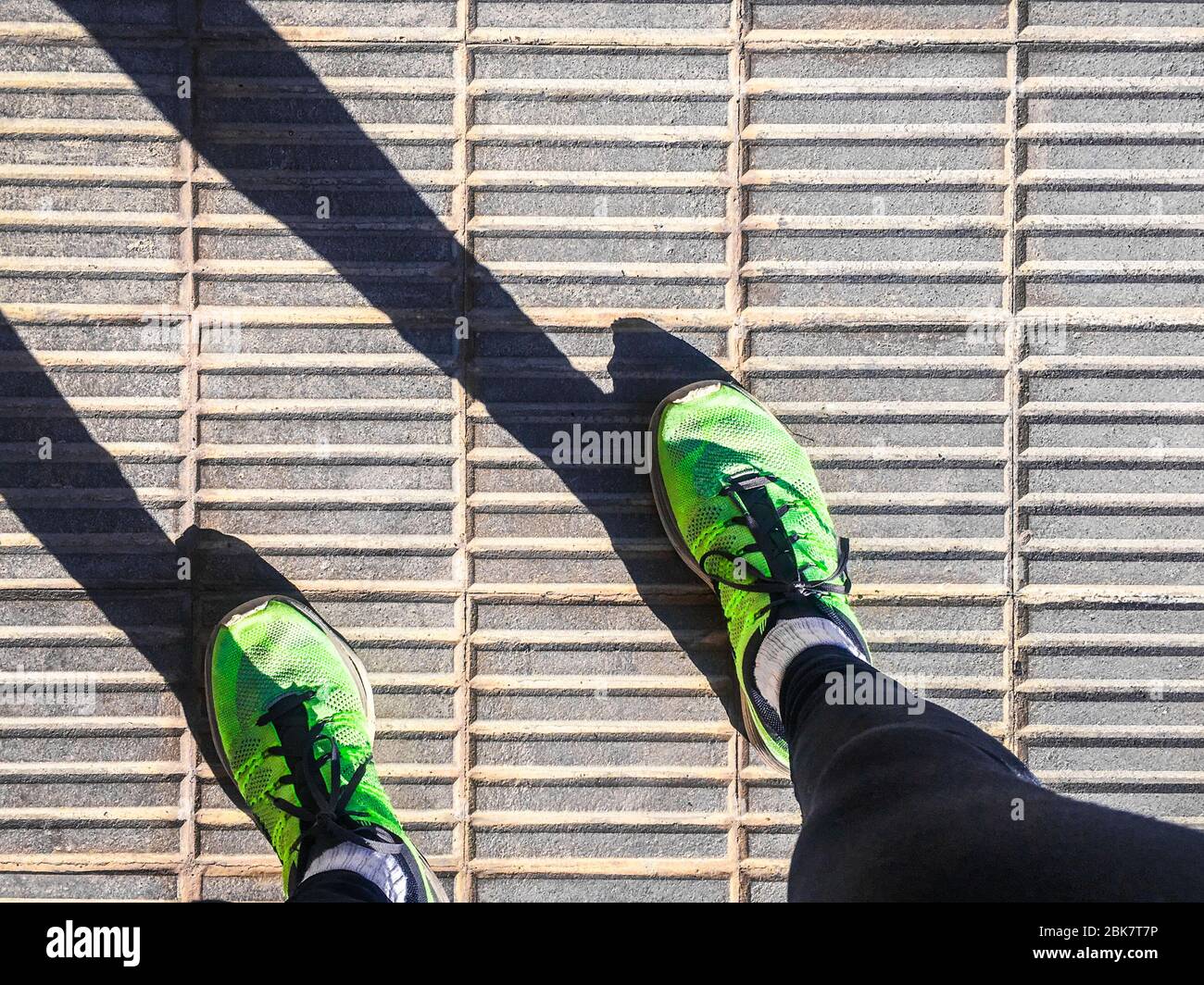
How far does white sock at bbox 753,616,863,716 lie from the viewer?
133 cm

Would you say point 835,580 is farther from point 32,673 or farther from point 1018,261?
point 32,673

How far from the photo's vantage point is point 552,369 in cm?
146

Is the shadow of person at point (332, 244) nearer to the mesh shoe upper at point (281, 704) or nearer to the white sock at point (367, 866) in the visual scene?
the mesh shoe upper at point (281, 704)

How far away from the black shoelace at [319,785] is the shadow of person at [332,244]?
20 centimetres

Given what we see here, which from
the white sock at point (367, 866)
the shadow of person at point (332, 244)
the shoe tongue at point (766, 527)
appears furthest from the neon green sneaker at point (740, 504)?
the white sock at point (367, 866)

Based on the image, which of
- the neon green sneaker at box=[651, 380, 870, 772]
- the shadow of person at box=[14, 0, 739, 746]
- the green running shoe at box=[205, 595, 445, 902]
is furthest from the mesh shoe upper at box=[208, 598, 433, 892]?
the neon green sneaker at box=[651, 380, 870, 772]

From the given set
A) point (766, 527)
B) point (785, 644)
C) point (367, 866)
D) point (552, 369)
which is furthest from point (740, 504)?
point (367, 866)

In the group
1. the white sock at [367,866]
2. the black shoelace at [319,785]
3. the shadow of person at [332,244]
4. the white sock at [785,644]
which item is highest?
the shadow of person at [332,244]

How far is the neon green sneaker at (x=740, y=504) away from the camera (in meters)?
1.41

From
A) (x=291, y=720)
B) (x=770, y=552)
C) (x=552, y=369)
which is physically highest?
(x=552, y=369)

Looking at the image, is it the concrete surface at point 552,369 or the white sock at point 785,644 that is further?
the concrete surface at point 552,369

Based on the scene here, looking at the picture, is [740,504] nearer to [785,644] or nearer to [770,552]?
[770,552]

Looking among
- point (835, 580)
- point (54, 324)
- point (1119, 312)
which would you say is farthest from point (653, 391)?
point (54, 324)

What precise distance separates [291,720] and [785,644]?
840 mm
